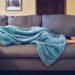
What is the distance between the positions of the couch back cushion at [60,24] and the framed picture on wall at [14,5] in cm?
223

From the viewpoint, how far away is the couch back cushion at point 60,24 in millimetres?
2887

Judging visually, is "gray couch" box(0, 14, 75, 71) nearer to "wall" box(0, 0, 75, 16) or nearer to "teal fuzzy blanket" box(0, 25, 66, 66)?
"teal fuzzy blanket" box(0, 25, 66, 66)

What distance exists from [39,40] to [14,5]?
3.05m

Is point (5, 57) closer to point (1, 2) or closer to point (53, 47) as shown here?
point (53, 47)

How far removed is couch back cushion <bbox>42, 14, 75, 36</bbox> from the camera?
2887 mm

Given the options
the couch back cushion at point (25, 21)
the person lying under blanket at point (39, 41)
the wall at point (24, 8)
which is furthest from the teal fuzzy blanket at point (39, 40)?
the wall at point (24, 8)

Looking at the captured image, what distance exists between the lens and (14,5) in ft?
16.8

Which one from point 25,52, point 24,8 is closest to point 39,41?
point 25,52

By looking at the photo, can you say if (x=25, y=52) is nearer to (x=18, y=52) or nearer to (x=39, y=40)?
(x=18, y=52)

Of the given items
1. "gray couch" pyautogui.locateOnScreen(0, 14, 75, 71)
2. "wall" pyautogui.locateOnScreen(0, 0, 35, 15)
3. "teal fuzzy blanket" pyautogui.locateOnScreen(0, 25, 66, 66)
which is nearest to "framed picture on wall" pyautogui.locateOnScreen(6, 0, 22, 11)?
"wall" pyautogui.locateOnScreen(0, 0, 35, 15)

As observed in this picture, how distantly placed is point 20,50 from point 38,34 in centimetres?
29

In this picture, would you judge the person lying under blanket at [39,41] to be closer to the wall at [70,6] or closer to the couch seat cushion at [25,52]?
the couch seat cushion at [25,52]

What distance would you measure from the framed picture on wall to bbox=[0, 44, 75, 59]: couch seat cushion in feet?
10.2

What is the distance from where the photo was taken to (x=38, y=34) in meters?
2.30
